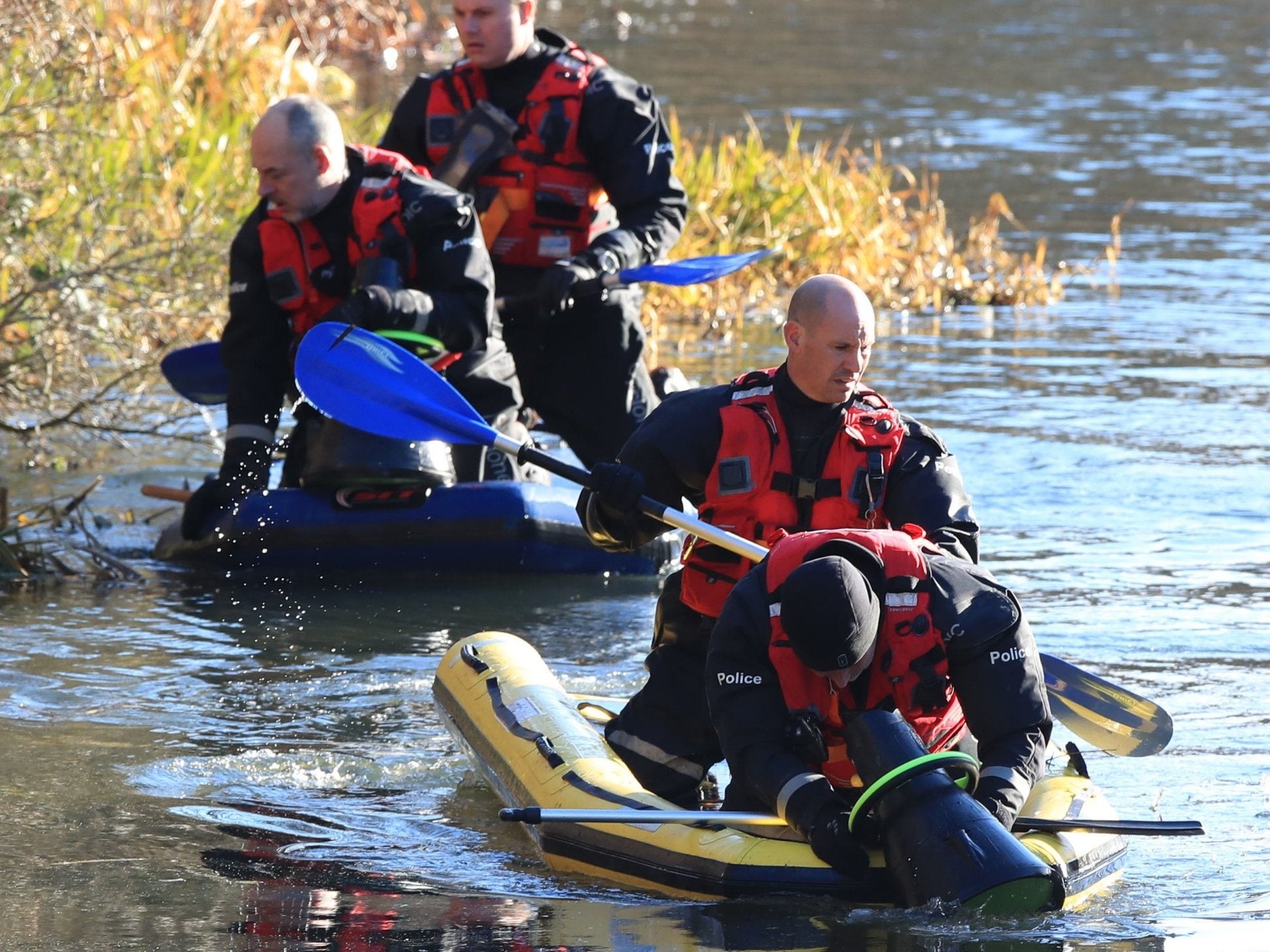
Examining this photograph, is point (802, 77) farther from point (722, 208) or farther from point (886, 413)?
point (886, 413)

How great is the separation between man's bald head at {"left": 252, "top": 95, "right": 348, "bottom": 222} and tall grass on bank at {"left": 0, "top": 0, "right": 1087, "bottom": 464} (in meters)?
0.77

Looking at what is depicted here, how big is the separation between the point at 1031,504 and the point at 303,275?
2868mm

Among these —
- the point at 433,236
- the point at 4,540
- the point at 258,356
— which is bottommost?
the point at 4,540

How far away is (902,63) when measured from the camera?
72.9 ft

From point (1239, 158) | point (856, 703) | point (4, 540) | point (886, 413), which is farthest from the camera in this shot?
point (1239, 158)

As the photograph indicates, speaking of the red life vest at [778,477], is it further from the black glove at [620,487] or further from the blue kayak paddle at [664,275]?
the blue kayak paddle at [664,275]

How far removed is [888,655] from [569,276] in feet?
10.2

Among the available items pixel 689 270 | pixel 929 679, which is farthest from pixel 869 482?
pixel 689 270

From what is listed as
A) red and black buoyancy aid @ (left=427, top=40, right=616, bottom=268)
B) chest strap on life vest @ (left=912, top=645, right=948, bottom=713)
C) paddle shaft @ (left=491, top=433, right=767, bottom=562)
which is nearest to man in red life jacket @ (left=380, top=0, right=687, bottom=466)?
red and black buoyancy aid @ (left=427, top=40, right=616, bottom=268)

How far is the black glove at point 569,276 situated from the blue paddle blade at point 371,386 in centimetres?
104

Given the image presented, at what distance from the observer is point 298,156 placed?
645cm

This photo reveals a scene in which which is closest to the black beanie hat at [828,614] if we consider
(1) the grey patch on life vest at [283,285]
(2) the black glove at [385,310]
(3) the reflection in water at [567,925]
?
(3) the reflection in water at [567,925]

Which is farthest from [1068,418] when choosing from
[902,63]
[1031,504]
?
[902,63]

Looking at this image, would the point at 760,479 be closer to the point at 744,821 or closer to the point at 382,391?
the point at 744,821
